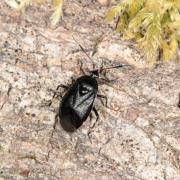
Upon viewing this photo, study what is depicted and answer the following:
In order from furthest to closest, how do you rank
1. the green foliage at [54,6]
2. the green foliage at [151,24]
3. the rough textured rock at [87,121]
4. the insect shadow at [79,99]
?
the green foliage at [54,6] < the green foliage at [151,24] < the insect shadow at [79,99] < the rough textured rock at [87,121]

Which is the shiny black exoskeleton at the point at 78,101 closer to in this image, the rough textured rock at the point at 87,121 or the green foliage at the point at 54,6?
the rough textured rock at the point at 87,121

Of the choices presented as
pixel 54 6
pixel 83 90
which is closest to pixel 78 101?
pixel 83 90

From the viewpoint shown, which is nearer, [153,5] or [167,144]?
[167,144]

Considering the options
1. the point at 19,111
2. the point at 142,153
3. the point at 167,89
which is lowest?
the point at 142,153

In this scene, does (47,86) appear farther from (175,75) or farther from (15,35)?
(175,75)

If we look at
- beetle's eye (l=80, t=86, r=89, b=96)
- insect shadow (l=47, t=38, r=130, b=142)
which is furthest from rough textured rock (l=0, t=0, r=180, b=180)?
beetle's eye (l=80, t=86, r=89, b=96)

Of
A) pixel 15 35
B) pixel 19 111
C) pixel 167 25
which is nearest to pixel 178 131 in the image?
pixel 167 25

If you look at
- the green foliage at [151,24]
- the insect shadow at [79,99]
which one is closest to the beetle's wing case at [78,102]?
the insect shadow at [79,99]

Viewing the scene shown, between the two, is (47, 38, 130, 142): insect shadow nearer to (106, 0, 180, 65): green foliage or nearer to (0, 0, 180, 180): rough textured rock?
(0, 0, 180, 180): rough textured rock
